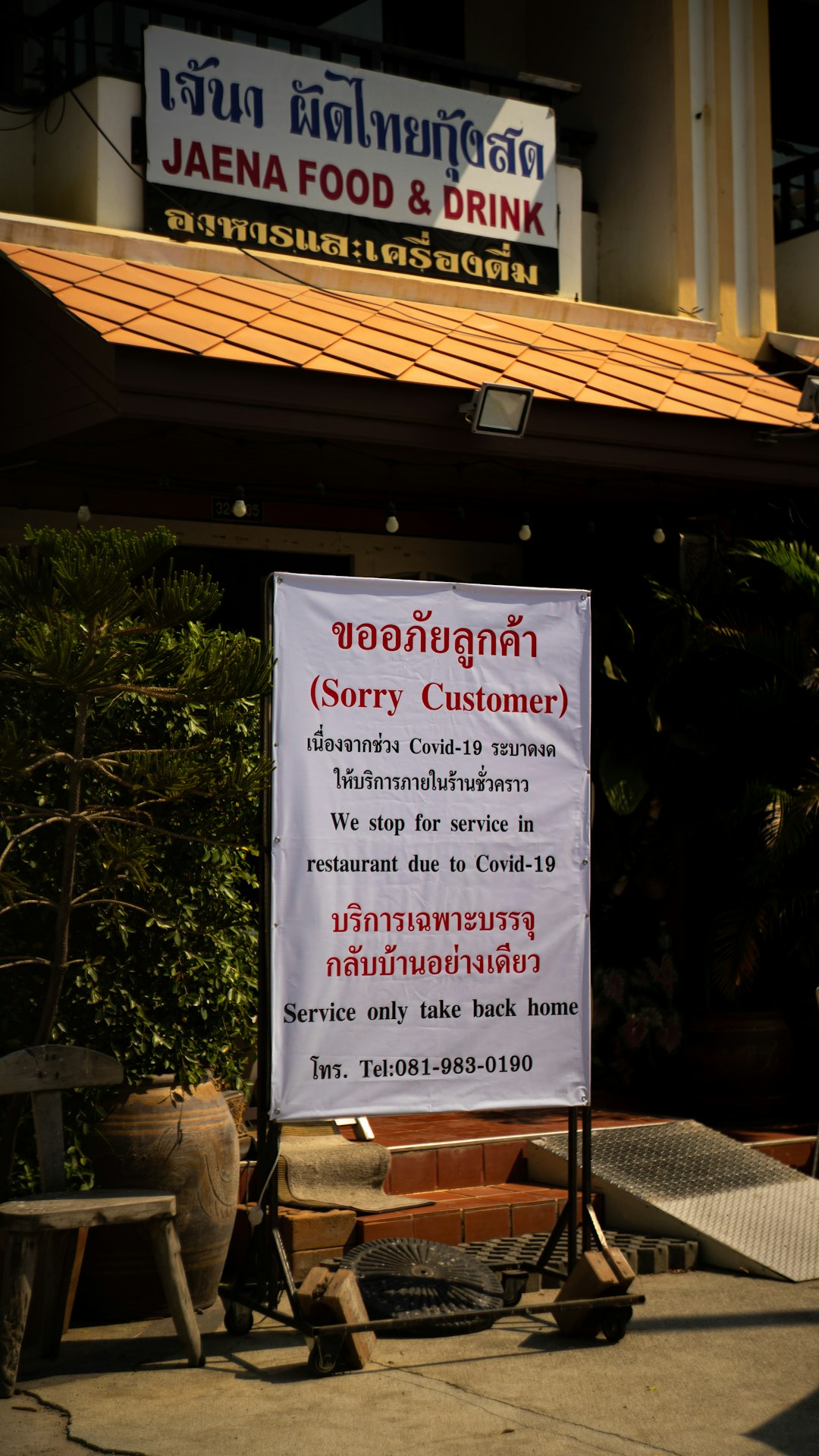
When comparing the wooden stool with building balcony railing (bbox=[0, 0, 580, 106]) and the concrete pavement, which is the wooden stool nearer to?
the concrete pavement

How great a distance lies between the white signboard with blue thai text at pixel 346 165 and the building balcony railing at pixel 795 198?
246cm

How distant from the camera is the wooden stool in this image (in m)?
4.99

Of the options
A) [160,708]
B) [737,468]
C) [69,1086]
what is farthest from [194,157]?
[69,1086]

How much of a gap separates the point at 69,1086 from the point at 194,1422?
1135 millimetres

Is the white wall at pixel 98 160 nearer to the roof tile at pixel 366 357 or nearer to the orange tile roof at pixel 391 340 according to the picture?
the orange tile roof at pixel 391 340

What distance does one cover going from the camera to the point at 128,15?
9391mm

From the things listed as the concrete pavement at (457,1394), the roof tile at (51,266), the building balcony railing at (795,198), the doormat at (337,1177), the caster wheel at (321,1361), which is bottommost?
the concrete pavement at (457,1394)

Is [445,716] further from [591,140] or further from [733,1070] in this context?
[591,140]

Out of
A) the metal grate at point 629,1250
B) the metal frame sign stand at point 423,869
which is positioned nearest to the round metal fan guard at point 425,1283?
the metal frame sign stand at point 423,869

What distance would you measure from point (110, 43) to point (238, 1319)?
6499 millimetres

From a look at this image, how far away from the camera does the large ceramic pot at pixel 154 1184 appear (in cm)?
577

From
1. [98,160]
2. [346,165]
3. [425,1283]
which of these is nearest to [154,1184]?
[425,1283]

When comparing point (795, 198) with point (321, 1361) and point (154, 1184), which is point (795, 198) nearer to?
point (154, 1184)

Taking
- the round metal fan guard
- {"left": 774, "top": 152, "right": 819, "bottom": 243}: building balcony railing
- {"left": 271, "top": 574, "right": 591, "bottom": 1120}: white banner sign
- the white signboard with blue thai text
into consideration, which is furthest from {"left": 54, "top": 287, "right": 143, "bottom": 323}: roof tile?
{"left": 774, "top": 152, "right": 819, "bottom": 243}: building balcony railing
